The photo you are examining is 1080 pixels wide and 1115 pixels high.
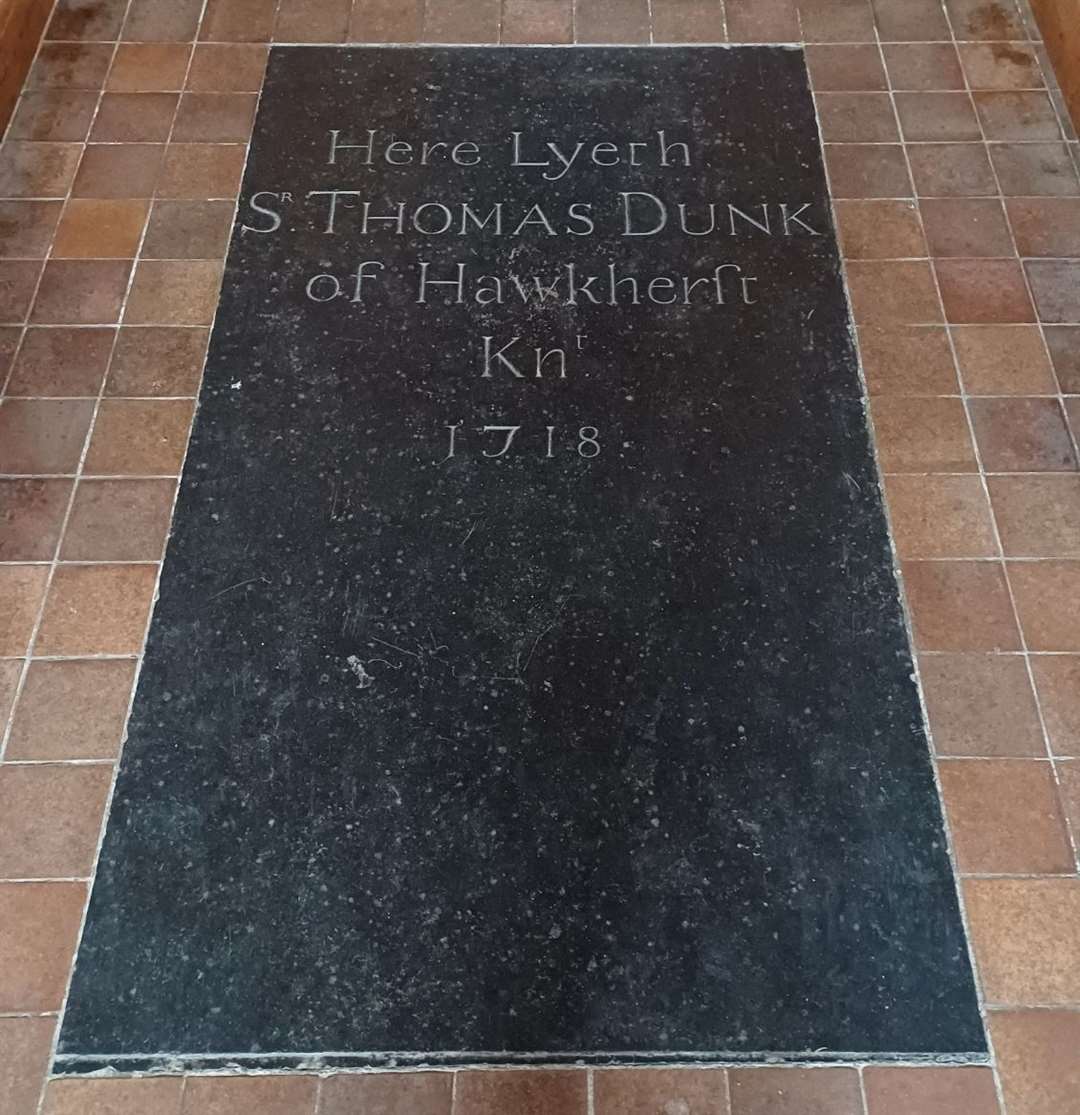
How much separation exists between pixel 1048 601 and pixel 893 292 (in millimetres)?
878

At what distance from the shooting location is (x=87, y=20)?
10.3 ft

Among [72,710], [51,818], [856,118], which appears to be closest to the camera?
[51,818]

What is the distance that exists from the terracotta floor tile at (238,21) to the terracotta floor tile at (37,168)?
59cm

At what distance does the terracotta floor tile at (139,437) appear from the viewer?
2.33 metres

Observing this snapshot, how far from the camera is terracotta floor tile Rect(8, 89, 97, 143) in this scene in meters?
2.88

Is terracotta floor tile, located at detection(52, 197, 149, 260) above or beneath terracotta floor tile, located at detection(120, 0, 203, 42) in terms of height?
beneath

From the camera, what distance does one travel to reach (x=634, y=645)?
6.96 feet

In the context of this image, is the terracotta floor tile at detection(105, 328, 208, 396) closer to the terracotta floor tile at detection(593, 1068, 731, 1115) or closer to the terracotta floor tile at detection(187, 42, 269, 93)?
the terracotta floor tile at detection(187, 42, 269, 93)

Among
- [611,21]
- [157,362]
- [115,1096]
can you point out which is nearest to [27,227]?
[157,362]

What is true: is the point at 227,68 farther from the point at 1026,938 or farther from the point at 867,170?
the point at 1026,938

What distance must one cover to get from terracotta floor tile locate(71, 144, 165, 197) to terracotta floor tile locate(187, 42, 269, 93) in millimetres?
284

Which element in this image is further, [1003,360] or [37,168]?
[37,168]

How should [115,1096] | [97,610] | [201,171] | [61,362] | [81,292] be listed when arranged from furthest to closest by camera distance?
[201,171], [81,292], [61,362], [97,610], [115,1096]

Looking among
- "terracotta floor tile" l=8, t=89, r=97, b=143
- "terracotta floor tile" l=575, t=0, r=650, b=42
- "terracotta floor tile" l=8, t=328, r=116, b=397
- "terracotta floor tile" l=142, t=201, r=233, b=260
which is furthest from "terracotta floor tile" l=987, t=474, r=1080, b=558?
"terracotta floor tile" l=8, t=89, r=97, b=143
